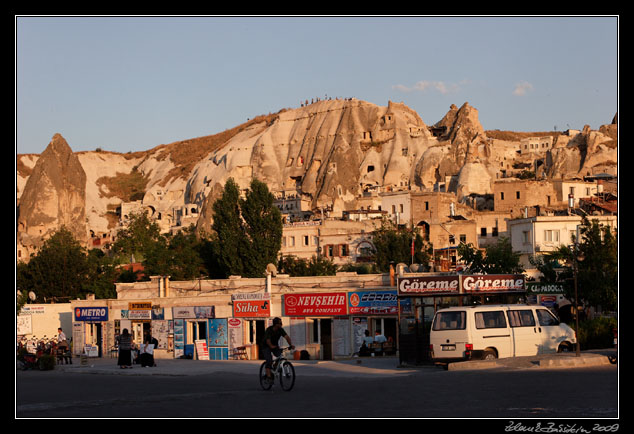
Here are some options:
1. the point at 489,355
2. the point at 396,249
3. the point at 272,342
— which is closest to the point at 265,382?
the point at 272,342

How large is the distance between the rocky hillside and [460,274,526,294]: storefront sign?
332 feet

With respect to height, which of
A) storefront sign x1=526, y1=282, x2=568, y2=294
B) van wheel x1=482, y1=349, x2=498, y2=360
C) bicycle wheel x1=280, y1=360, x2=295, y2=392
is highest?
storefront sign x1=526, y1=282, x2=568, y2=294

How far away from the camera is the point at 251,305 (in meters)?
42.3

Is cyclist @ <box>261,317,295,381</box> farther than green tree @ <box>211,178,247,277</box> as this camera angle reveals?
No

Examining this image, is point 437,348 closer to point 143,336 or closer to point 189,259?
point 143,336

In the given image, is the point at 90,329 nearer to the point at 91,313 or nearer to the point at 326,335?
the point at 91,313

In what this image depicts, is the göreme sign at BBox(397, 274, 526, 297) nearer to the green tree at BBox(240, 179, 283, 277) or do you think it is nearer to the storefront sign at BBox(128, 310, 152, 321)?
the storefront sign at BBox(128, 310, 152, 321)

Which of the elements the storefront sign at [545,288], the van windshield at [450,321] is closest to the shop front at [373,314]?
the storefront sign at [545,288]

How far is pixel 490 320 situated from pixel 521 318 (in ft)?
3.87

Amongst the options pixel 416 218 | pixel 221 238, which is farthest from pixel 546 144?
pixel 221 238

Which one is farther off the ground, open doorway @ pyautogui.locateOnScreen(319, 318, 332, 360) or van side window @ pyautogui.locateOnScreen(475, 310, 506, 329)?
van side window @ pyautogui.locateOnScreen(475, 310, 506, 329)

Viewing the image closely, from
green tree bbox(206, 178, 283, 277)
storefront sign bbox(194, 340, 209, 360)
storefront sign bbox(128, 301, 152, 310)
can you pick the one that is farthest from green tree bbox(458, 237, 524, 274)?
green tree bbox(206, 178, 283, 277)

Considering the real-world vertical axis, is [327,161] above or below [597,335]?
above

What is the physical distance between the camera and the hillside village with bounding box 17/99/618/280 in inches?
3602
